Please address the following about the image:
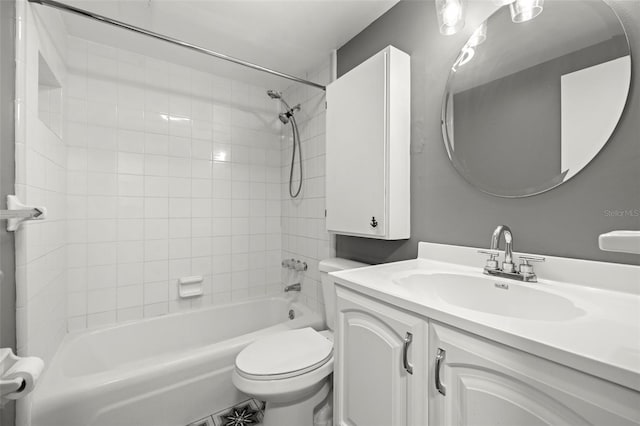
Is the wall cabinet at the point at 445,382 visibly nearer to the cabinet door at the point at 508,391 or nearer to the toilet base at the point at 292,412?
the cabinet door at the point at 508,391

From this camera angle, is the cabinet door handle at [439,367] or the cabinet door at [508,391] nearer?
the cabinet door at [508,391]

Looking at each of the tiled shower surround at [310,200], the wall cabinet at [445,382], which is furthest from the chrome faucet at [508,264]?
the tiled shower surround at [310,200]

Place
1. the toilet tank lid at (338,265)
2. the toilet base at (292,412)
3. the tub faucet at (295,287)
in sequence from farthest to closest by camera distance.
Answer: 1. the tub faucet at (295,287)
2. the toilet tank lid at (338,265)
3. the toilet base at (292,412)

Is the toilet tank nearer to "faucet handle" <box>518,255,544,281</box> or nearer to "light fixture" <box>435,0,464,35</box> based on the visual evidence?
"faucet handle" <box>518,255,544,281</box>

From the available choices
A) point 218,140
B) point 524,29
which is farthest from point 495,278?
point 218,140

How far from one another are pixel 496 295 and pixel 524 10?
3.48ft

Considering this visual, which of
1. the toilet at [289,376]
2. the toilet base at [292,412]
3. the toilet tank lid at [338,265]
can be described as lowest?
the toilet base at [292,412]

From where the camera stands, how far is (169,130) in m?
2.07

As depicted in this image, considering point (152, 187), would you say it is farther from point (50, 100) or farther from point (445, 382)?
point (445, 382)

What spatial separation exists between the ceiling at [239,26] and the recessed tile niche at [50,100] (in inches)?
16.4

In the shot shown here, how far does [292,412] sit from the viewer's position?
1.27 m

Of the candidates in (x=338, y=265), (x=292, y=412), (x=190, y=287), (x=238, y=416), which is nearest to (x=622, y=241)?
(x=338, y=265)

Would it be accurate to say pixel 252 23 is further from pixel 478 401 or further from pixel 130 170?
pixel 478 401

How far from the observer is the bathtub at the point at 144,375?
1.15 m
